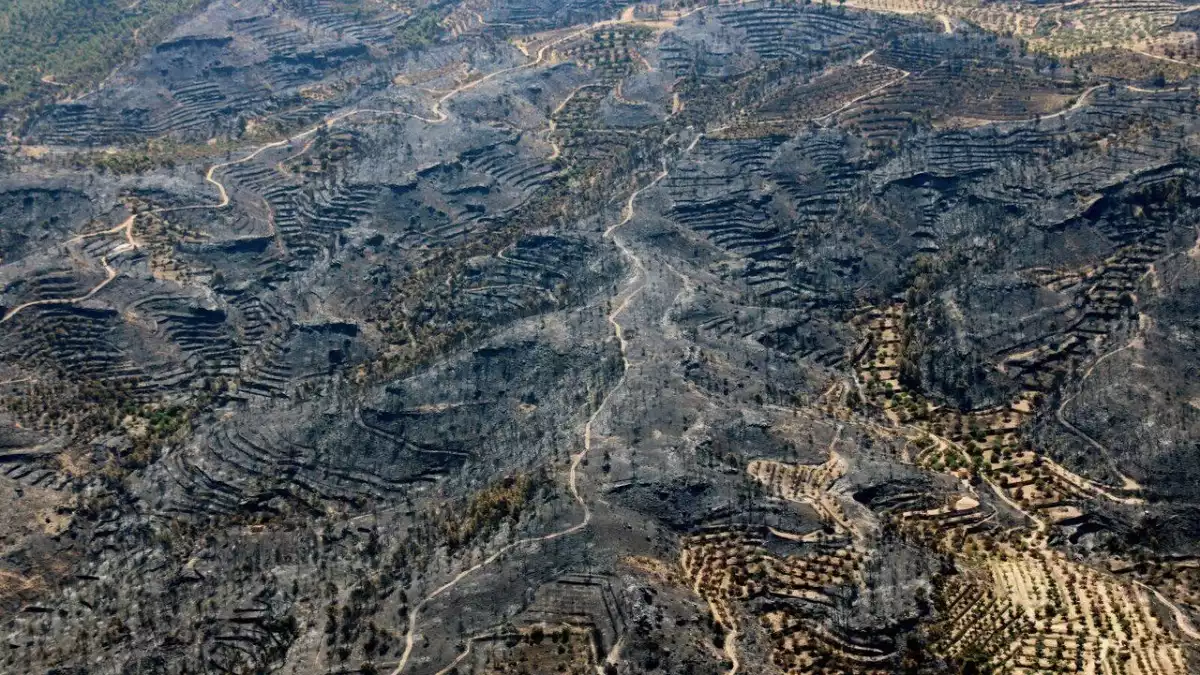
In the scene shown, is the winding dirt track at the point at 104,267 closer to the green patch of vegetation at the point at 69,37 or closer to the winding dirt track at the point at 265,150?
the winding dirt track at the point at 265,150

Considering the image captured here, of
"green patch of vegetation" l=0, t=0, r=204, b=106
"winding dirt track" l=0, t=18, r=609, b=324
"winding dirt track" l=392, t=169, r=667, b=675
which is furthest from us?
"green patch of vegetation" l=0, t=0, r=204, b=106

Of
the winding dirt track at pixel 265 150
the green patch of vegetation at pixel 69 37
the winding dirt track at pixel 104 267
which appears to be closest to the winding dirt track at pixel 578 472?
the winding dirt track at pixel 265 150

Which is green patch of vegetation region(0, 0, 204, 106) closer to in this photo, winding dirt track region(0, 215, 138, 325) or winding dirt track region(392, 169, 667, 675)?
winding dirt track region(0, 215, 138, 325)

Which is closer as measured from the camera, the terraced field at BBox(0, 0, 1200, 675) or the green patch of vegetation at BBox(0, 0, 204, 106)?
the terraced field at BBox(0, 0, 1200, 675)

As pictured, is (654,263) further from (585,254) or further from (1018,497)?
(1018,497)

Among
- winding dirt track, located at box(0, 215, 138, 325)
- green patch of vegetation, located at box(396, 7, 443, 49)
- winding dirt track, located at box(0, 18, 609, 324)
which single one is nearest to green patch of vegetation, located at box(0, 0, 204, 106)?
green patch of vegetation, located at box(396, 7, 443, 49)

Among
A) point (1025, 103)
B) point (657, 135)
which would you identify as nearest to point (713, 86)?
point (657, 135)

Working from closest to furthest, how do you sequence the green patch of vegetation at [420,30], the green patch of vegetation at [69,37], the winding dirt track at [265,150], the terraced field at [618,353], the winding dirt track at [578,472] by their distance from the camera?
1. the winding dirt track at [578,472]
2. the terraced field at [618,353]
3. the winding dirt track at [265,150]
4. the green patch of vegetation at [69,37]
5. the green patch of vegetation at [420,30]

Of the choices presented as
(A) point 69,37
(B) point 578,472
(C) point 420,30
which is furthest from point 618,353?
(A) point 69,37
